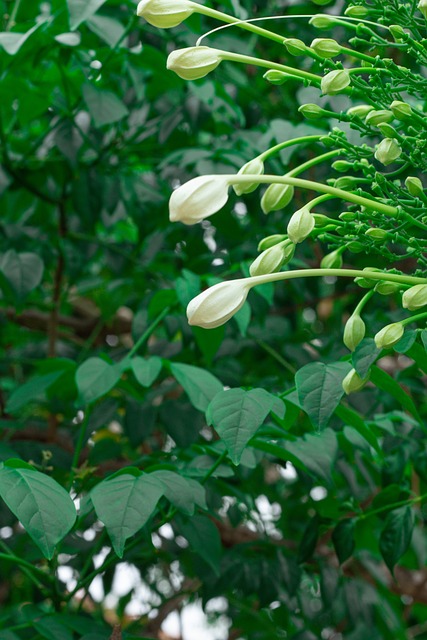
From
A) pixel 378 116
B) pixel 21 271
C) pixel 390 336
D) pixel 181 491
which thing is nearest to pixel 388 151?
pixel 378 116

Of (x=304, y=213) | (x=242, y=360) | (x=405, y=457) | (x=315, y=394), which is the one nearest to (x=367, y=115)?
(x=304, y=213)

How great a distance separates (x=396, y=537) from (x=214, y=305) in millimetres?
423

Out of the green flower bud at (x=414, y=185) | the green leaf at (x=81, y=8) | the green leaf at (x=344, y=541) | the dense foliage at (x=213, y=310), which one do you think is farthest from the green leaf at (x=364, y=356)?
the green leaf at (x=81, y=8)

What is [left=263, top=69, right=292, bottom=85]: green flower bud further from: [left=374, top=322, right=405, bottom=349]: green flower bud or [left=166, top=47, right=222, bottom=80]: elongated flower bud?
[left=374, top=322, right=405, bottom=349]: green flower bud

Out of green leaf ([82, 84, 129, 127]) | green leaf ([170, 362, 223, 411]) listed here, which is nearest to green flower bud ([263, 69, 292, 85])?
green leaf ([170, 362, 223, 411])

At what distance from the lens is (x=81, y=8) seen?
890mm

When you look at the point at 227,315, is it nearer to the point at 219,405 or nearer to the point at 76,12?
the point at 219,405

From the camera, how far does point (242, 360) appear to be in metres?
1.54

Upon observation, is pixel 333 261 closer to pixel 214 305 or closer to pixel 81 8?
pixel 214 305

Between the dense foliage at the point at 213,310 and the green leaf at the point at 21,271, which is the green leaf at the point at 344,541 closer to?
the dense foliage at the point at 213,310

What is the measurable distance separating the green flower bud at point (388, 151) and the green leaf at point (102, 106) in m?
0.51

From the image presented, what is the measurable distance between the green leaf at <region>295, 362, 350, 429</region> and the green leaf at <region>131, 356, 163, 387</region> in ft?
0.72

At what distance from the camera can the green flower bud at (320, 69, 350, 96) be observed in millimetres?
582

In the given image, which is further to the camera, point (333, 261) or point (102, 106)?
point (102, 106)
